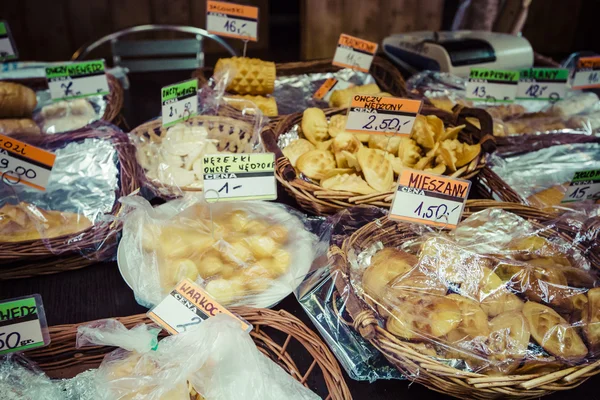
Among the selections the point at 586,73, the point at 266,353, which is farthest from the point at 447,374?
the point at 586,73

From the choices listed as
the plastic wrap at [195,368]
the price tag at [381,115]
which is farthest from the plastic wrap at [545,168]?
the plastic wrap at [195,368]

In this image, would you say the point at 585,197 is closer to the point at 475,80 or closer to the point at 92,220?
the point at 475,80

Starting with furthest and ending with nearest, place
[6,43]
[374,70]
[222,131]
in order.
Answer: [374,70]
[6,43]
[222,131]

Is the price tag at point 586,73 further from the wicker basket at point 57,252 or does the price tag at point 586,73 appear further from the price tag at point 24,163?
the price tag at point 24,163

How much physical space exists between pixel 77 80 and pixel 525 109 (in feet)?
6.67

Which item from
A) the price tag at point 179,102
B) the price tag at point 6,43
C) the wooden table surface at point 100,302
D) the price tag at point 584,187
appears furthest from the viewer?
the price tag at point 6,43

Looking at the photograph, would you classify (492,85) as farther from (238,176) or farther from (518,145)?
(238,176)

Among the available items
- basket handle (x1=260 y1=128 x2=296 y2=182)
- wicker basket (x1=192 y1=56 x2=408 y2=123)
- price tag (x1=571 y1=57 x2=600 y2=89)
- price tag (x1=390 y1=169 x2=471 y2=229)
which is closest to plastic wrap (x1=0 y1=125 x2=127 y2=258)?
basket handle (x1=260 y1=128 x2=296 y2=182)

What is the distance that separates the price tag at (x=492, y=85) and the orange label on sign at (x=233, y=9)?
1012mm

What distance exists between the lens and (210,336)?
3.47 feet

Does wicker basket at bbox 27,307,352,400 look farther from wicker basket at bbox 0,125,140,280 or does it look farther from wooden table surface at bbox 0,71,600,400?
wicker basket at bbox 0,125,140,280

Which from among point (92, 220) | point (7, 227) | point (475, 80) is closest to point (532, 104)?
point (475, 80)

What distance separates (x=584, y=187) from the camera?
1657 mm

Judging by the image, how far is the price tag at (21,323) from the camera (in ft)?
3.44
